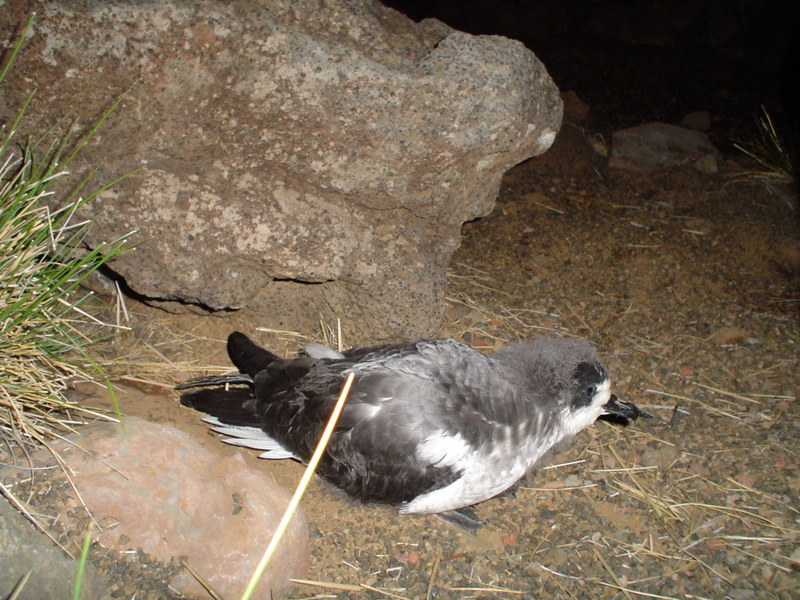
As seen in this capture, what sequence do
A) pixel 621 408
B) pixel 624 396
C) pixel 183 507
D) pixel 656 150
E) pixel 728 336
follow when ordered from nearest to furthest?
pixel 183 507 → pixel 621 408 → pixel 624 396 → pixel 728 336 → pixel 656 150

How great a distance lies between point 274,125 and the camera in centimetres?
295

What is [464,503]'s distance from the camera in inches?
105

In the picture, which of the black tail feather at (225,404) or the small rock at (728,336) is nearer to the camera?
the black tail feather at (225,404)

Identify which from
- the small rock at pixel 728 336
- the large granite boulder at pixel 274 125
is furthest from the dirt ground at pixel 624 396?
the large granite boulder at pixel 274 125

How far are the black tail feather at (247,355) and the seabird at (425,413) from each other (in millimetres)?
65

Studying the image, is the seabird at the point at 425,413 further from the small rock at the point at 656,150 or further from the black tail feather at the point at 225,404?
the small rock at the point at 656,150

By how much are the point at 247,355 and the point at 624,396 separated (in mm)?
1958

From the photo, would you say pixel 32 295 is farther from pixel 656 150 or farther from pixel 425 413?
pixel 656 150

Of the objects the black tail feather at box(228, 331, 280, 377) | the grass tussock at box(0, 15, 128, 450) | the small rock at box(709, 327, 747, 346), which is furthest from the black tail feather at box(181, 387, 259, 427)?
the small rock at box(709, 327, 747, 346)

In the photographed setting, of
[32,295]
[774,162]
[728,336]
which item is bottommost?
[728,336]

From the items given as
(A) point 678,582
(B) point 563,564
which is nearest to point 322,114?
(B) point 563,564

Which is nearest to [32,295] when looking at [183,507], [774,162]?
[183,507]

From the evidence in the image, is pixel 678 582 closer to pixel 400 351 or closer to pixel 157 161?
pixel 400 351

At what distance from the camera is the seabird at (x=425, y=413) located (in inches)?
102
